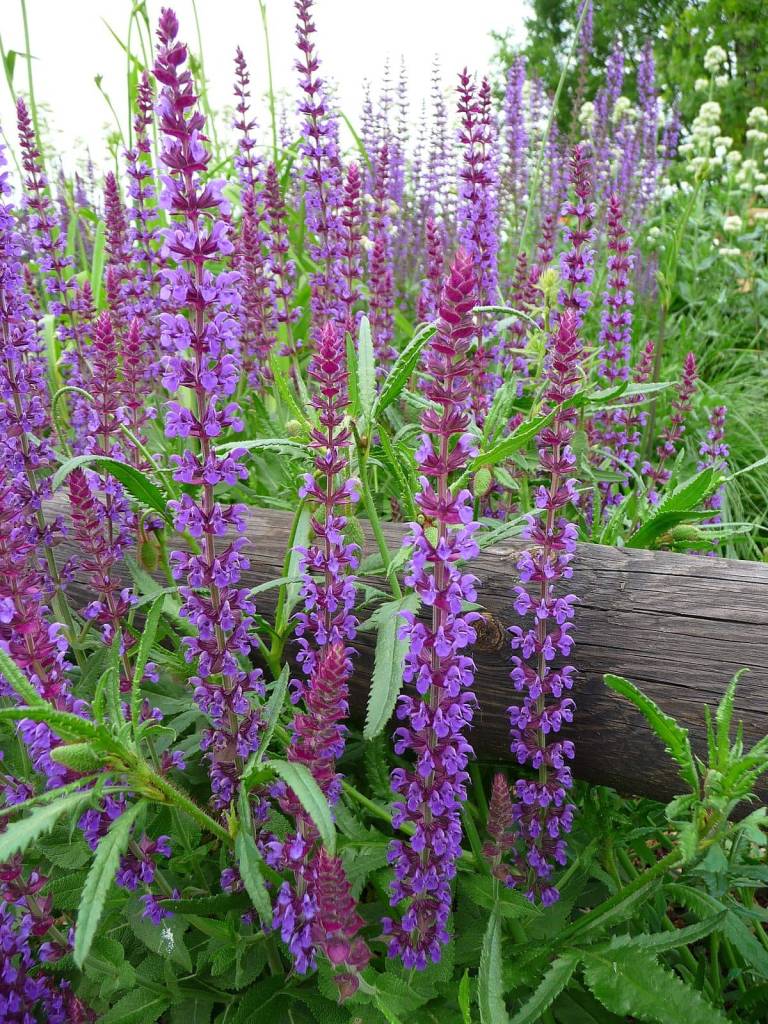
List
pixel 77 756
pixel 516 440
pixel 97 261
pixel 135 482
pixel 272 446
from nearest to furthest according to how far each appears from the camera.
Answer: pixel 77 756, pixel 516 440, pixel 135 482, pixel 272 446, pixel 97 261

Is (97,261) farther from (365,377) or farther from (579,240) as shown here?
(365,377)

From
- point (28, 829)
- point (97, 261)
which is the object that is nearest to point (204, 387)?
point (28, 829)

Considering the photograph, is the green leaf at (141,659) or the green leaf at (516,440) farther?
the green leaf at (516,440)

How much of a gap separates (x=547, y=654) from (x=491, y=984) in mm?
713

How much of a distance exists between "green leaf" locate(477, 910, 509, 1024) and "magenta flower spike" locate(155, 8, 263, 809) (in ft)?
2.09

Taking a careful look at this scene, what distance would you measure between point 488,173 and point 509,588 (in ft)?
6.08

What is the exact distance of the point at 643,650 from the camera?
2.22 meters

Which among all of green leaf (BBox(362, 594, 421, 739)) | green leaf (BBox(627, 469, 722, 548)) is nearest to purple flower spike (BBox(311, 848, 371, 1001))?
green leaf (BBox(362, 594, 421, 739))

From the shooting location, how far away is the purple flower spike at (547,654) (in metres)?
1.93

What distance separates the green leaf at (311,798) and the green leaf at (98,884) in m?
0.27

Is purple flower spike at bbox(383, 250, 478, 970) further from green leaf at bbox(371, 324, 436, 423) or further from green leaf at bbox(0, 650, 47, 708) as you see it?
green leaf at bbox(0, 650, 47, 708)

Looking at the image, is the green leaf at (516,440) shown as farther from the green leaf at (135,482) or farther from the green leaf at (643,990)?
the green leaf at (643,990)

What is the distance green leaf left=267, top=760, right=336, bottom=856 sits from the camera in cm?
123

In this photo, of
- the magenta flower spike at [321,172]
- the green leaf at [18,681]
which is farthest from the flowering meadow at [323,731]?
the magenta flower spike at [321,172]
